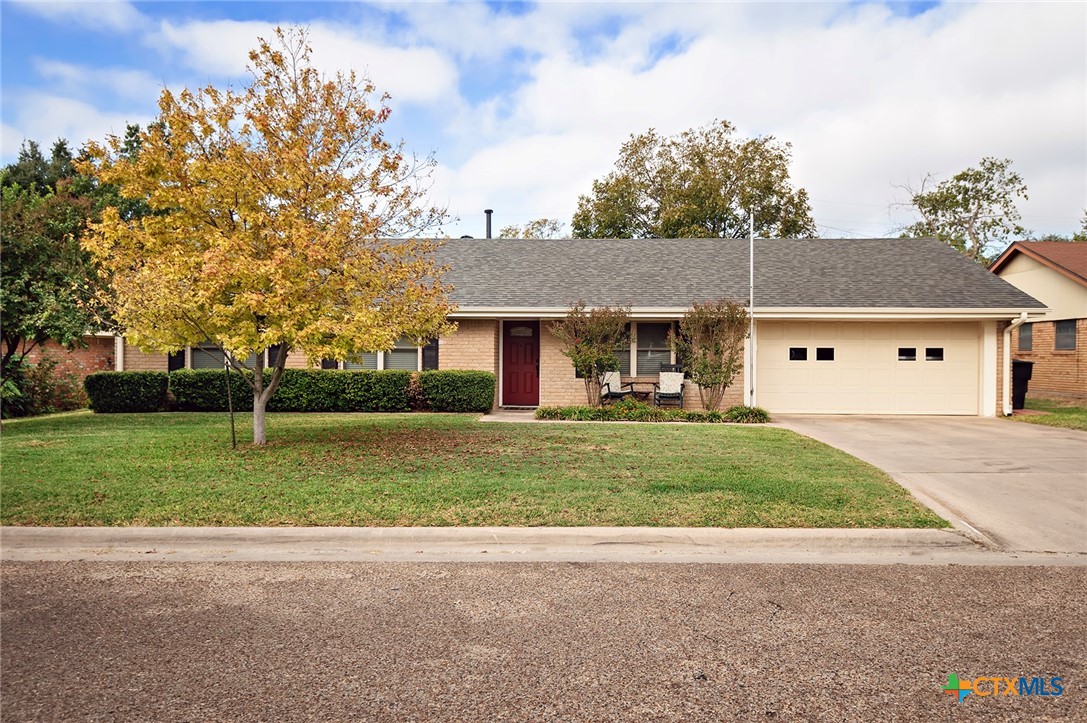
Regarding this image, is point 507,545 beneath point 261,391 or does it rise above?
beneath

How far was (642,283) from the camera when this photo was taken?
1845 centimetres

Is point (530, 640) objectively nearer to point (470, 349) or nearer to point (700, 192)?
point (470, 349)

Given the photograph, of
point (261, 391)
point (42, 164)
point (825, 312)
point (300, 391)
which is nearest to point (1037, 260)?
point (825, 312)

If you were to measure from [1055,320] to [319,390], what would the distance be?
23.5 metres

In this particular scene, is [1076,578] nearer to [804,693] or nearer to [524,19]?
[804,693]

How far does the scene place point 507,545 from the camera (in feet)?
20.0

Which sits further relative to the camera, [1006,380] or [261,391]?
[1006,380]

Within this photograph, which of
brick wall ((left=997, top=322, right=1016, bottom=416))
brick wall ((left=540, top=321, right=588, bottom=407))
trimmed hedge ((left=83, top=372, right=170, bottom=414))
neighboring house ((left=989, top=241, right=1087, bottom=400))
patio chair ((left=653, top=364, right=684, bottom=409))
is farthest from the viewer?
neighboring house ((left=989, top=241, right=1087, bottom=400))

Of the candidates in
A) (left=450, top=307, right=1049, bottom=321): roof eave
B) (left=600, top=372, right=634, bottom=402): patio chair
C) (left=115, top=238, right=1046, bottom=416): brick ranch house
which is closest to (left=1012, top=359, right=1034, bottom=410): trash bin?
(left=115, top=238, right=1046, bottom=416): brick ranch house

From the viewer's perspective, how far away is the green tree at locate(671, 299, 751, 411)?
15.8 metres

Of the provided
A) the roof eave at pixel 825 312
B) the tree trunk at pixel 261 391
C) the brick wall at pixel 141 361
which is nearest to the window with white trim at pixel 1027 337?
the roof eave at pixel 825 312

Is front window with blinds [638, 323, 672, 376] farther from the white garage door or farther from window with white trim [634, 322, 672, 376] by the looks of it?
the white garage door

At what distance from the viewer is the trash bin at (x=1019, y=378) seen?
18.6 meters

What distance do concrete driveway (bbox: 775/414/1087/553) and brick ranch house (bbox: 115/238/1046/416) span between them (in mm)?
1843
